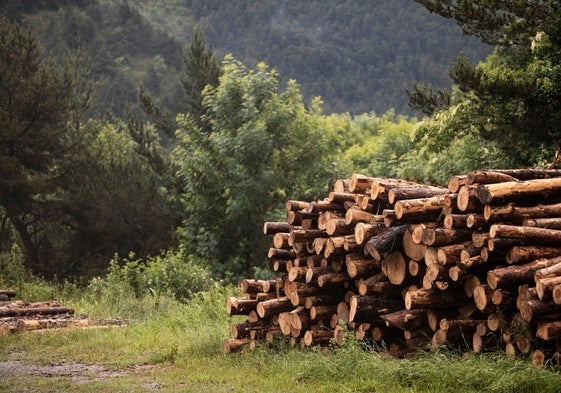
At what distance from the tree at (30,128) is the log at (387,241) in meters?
21.8

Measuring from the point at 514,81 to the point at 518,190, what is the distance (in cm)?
979

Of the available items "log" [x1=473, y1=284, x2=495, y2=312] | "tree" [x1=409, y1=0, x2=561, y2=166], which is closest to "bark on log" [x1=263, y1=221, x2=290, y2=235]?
"log" [x1=473, y1=284, x2=495, y2=312]

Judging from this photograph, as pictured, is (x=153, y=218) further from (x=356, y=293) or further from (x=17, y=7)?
(x=17, y=7)

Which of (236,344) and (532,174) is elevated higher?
(532,174)

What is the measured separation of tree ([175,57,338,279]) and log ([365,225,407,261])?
1741 centimetres

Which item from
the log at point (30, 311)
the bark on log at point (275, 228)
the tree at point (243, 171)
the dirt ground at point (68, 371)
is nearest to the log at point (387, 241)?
the bark on log at point (275, 228)

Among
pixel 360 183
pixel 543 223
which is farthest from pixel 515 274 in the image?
pixel 360 183

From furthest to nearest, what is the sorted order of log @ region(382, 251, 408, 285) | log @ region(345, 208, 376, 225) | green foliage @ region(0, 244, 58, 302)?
1. green foliage @ region(0, 244, 58, 302)
2. log @ region(345, 208, 376, 225)
3. log @ region(382, 251, 408, 285)

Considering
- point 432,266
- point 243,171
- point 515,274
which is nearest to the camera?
point 515,274

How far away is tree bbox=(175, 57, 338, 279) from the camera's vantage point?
28531 millimetres

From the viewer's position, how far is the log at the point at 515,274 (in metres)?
8.72

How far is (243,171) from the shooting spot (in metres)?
28.5

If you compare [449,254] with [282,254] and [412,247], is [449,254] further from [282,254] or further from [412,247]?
[282,254]

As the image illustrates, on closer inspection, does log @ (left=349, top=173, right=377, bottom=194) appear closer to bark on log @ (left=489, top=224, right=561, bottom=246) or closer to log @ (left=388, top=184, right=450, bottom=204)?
log @ (left=388, top=184, right=450, bottom=204)
